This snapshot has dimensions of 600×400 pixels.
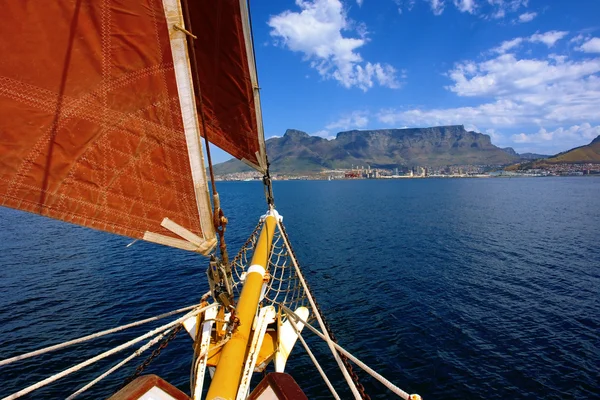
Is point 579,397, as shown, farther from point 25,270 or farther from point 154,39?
point 25,270

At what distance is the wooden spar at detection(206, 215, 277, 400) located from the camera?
5109mm

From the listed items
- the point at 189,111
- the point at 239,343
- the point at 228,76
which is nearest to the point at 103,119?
the point at 189,111

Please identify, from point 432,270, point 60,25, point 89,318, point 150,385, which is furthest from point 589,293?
point 89,318

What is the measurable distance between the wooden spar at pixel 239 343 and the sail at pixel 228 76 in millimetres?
3456

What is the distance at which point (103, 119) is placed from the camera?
4.16 metres

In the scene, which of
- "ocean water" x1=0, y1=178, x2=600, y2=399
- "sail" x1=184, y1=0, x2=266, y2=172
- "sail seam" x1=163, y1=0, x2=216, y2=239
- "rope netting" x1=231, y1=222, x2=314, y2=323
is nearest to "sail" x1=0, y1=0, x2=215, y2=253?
"sail seam" x1=163, y1=0, x2=216, y2=239

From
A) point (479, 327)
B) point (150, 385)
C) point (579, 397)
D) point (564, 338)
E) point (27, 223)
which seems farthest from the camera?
point (27, 223)

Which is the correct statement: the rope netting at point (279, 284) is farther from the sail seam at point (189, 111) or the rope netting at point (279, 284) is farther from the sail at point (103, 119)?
the sail at point (103, 119)

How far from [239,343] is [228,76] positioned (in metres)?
6.14

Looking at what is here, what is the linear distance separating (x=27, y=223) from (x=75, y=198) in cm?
7231

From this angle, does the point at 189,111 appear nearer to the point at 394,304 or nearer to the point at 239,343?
the point at 239,343

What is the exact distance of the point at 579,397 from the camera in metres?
15.3

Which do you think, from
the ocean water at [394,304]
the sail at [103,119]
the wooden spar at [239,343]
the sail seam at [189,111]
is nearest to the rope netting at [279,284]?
the wooden spar at [239,343]

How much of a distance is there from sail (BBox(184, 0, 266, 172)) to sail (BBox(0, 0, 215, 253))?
132 inches
